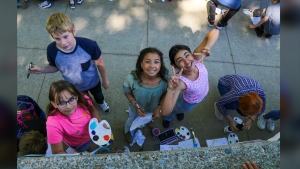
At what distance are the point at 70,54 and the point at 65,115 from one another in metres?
0.57

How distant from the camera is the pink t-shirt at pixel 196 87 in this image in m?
2.42

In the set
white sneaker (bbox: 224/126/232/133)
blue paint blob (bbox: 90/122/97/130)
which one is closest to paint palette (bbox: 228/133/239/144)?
white sneaker (bbox: 224/126/232/133)

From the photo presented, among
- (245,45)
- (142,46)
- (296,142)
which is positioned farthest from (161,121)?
(296,142)

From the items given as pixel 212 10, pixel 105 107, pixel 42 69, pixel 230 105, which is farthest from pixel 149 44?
pixel 42 69

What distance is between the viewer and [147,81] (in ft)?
7.80

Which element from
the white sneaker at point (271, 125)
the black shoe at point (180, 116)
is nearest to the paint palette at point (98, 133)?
the black shoe at point (180, 116)

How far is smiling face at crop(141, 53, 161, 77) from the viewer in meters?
2.24

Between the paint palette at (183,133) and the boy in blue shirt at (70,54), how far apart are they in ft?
4.28

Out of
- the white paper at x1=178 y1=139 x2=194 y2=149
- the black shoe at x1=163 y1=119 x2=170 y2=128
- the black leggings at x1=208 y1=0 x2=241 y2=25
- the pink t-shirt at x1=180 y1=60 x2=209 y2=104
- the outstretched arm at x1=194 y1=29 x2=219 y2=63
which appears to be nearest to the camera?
the pink t-shirt at x1=180 y1=60 x2=209 y2=104

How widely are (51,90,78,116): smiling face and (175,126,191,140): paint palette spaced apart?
1600mm

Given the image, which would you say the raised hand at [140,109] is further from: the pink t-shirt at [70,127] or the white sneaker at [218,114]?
the white sneaker at [218,114]

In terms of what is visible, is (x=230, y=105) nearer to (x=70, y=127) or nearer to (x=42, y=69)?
(x=70, y=127)

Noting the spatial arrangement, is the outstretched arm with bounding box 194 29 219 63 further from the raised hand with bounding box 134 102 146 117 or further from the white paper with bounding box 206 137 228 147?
the white paper with bounding box 206 137 228 147

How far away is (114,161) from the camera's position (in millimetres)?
1408
